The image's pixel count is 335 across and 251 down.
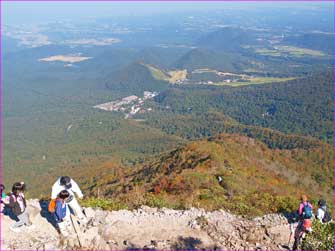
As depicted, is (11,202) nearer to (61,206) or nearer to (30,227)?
(30,227)

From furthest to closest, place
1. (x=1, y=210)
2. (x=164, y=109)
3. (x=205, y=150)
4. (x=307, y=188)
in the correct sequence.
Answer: (x=164, y=109)
(x=205, y=150)
(x=307, y=188)
(x=1, y=210)

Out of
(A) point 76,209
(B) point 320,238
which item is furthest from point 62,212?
(B) point 320,238

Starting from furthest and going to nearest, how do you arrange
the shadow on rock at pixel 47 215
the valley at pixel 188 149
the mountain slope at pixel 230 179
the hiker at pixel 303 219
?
the valley at pixel 188 149 < the mountain slope at pixel 230 179 < the shadow on rock at pixel 47 215 < the hiker at pixel 303 219

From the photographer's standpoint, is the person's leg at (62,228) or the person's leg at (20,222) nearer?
the person's leg at (62,228)

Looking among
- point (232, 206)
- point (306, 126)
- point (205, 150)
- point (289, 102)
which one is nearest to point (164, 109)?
point (289, 102)

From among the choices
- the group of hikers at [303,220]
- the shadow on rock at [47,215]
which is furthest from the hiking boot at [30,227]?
the group of hikers at [303,220]

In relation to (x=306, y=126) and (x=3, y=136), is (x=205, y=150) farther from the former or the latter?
(x=3, y=136)

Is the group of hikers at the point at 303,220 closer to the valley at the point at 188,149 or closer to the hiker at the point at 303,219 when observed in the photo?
the hiker at the point at 303,219

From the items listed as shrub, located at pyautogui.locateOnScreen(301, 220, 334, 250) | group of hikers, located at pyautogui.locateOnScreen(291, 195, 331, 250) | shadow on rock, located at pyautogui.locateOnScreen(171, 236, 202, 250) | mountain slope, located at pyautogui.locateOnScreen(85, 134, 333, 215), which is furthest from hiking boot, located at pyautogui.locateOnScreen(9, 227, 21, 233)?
shrub, located at pyautogui.locateOnScreen(301, 220, 334, 250)
